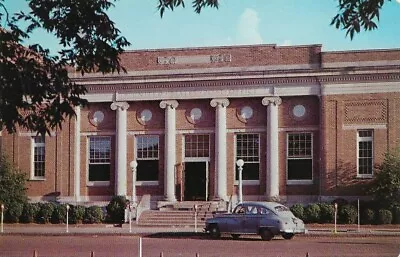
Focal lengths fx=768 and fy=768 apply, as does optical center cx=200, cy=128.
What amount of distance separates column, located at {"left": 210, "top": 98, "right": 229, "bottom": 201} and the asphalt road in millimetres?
7899

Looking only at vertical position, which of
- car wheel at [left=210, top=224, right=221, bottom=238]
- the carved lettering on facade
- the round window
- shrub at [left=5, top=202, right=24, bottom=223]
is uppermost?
the carved lettering on facade

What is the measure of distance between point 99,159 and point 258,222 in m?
4.57

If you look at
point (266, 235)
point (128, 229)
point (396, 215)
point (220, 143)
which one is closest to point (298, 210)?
point (266, 235)

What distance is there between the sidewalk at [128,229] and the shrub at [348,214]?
0.55 feet

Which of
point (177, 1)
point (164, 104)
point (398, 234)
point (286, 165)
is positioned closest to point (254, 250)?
point (398, 234)

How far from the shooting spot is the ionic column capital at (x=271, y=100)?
91.6 ft

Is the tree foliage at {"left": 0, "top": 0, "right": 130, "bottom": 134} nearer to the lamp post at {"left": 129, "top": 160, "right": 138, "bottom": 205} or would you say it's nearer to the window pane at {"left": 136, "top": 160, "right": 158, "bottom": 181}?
the lamp post at {"left": 129, "top": 160, "right": 138, "bottom": 205}

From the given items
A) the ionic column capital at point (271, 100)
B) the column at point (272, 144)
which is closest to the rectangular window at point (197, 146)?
the column at point (272, 144)

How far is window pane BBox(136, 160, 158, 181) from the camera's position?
24969mm

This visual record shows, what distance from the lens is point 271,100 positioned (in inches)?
1102

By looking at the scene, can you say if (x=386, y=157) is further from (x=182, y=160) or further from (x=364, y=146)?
(x=182, y=160)

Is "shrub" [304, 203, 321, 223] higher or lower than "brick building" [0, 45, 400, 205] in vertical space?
lower

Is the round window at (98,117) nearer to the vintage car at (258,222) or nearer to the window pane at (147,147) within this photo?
the window pane at (147,147)

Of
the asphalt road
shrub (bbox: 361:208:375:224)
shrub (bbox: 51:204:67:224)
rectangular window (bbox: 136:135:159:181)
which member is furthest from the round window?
shrub (bbox: 361:208:375:224)
